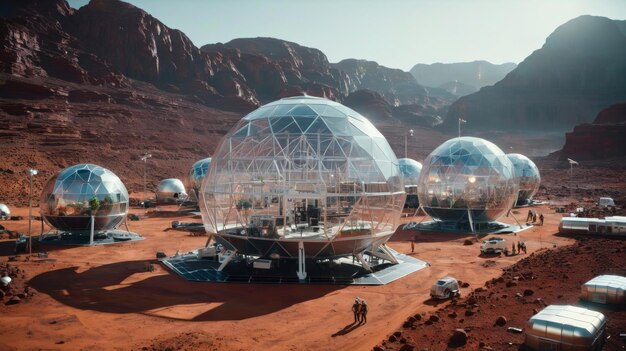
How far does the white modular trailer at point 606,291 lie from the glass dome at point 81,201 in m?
26.5

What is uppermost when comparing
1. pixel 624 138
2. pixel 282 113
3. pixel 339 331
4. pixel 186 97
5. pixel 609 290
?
pixel 186 97

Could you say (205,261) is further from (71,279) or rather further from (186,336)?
(186,336)

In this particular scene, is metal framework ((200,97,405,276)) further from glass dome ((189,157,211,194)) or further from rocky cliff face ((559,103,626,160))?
rocky cliff face ((559,103,626,160))

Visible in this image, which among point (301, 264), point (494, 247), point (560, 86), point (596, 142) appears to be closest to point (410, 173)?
point (494, 247)

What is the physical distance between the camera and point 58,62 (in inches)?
4299

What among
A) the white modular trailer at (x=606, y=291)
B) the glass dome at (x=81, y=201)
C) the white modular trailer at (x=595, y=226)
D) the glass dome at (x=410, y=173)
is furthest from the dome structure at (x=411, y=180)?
the white modular trailer at (x=606, y=291)

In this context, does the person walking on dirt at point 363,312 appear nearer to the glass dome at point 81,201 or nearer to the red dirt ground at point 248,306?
the red dirt ground at point 248,306

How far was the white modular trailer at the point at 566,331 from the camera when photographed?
36.0ft

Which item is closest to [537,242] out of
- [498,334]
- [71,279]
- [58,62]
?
[498,334]

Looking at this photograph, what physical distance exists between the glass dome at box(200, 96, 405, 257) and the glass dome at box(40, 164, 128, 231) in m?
10.5

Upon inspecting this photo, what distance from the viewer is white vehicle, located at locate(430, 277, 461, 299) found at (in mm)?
17141

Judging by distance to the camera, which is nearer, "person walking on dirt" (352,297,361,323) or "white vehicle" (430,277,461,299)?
"person walking on dirt" (352,297,361,323)

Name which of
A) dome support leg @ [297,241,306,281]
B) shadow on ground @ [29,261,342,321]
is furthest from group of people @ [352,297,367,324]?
dome support leg @ [297,241,306,281]

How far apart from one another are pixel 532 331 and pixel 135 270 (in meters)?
17.8
